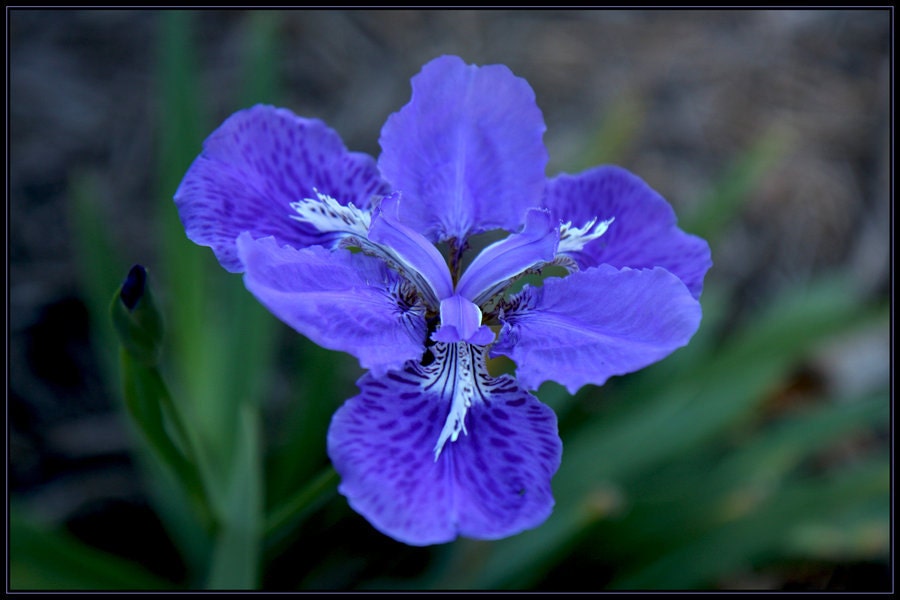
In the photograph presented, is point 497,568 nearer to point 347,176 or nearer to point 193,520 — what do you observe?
point 193,520

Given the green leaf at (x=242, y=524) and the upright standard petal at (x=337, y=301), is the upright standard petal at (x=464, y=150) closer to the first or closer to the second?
the upright standard petal at (x=337, y=301)

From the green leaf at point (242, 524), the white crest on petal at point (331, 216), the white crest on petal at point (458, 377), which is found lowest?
the green leaf at point (242, 524)

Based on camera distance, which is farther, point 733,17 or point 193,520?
point 733,17

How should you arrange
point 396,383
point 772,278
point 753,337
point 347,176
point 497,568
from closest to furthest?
point 396,383 < point 347,176 < point 497,568 < point 753,337 < point 772,278

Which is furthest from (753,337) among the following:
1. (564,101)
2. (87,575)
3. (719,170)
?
(87,575)

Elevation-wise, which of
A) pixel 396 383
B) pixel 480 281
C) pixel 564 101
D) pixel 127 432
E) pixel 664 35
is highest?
pixel 664 35

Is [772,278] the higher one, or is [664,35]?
[664,35]

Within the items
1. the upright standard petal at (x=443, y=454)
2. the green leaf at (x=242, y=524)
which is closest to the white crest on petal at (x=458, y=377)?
the upright standard petal at (x=443, y=454)

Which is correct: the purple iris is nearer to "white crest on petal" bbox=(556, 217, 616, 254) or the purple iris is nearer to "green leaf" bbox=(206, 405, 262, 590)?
"white crest on petal" bbox=(556, 217, 616, 254)

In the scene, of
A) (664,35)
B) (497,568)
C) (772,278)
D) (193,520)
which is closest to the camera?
(497,568)
